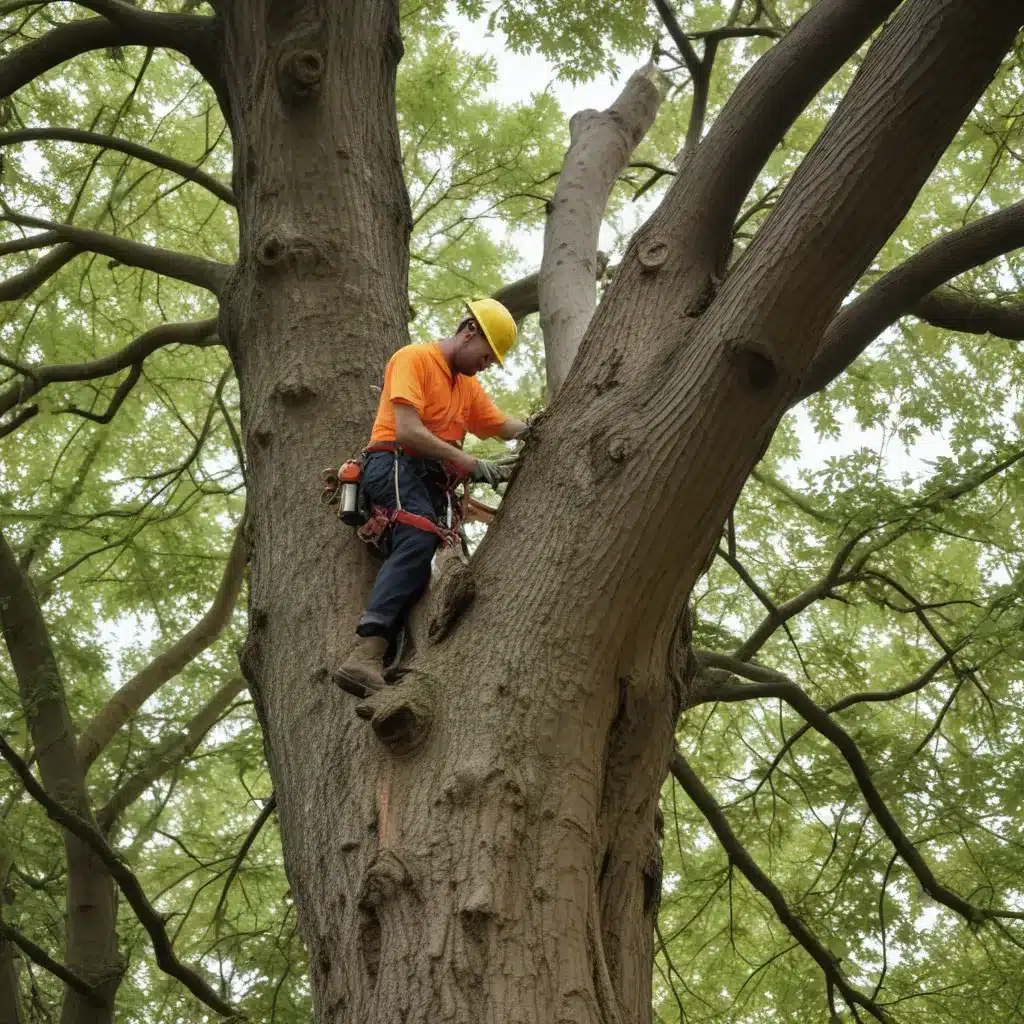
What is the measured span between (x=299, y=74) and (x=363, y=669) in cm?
243

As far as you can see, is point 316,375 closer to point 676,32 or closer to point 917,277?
point 917,277

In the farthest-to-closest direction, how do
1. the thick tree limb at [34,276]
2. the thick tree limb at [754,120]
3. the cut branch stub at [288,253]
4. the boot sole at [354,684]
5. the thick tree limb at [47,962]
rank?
the thick tree limb at [34,276], the thick tree limb at [47,962], the cut branch stub at [288,253], the thick tree limb at [754,120], the boot sole at [354,684]

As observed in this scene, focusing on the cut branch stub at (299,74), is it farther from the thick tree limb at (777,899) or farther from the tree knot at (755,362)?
the thick tree limb at (777,899)

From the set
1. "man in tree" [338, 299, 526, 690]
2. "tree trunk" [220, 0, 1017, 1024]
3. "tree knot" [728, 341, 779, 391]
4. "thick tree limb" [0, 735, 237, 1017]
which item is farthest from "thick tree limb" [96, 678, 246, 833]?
"tree knot" [728, 341, 779, 391]

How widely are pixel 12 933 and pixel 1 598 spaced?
6.54ft

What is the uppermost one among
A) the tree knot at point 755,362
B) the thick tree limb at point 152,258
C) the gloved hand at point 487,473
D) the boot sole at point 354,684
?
the thick tree limb at point 152,258

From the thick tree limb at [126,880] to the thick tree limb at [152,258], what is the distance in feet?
6.73

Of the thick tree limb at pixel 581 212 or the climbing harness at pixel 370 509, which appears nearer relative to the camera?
the climbing harness at pixel 370 509

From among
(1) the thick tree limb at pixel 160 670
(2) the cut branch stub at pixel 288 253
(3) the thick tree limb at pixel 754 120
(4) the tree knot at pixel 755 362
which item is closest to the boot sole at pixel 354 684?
(4) the tree knot at pixel 755 362

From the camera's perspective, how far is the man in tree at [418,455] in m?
2.86

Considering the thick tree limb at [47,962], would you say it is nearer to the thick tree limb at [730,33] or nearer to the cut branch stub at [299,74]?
the cut branch stub at [299,74]

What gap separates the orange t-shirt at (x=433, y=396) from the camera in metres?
3.25

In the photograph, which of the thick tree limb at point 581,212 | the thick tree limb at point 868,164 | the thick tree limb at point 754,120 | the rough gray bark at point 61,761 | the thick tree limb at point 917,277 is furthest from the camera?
the rough gray bark at point 61,761

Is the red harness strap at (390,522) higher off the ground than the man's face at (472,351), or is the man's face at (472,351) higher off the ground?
the man's face at (472,351)
